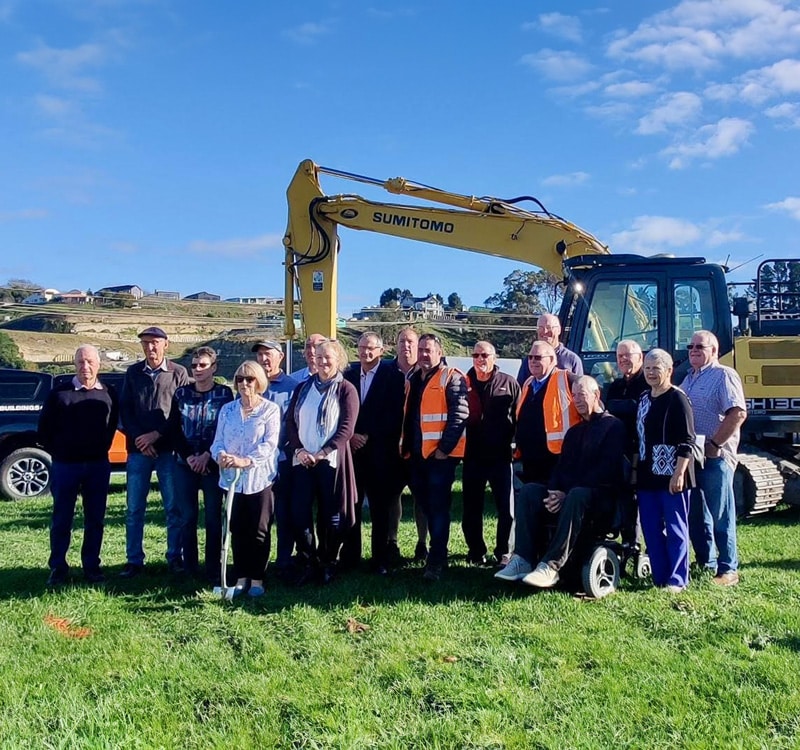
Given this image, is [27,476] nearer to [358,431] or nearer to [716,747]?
[358,431]

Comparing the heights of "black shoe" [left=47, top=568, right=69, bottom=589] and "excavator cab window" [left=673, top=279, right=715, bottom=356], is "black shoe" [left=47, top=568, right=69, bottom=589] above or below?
below

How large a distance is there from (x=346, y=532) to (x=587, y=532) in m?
1.85

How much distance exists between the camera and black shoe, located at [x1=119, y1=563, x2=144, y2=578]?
623 cm

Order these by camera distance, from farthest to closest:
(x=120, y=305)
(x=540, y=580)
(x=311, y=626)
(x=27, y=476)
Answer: (x=120, y=305) < (x=27, y=476) < (x=540, y=580) < (x=311, y=626)

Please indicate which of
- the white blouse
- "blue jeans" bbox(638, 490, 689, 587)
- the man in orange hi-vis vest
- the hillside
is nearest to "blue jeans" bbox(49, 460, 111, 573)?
the white blouse

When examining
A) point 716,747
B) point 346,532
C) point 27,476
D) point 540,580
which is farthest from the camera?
point 27,476

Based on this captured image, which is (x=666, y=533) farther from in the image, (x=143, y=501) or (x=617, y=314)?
(x=143, y=501)

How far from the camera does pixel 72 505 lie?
617cm

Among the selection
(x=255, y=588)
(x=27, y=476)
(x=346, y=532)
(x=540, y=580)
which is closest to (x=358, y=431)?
(x=346, y=532)

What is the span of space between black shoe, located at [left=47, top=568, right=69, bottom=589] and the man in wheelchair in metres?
3.36

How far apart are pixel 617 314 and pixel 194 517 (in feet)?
16.0

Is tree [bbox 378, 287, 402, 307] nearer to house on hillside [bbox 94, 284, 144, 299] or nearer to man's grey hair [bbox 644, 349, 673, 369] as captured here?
house on hillside [bbox 94, 284, 144, 299]

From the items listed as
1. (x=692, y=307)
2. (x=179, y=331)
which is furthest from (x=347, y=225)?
(x=179, y=331)

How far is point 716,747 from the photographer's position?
335 centimetres
